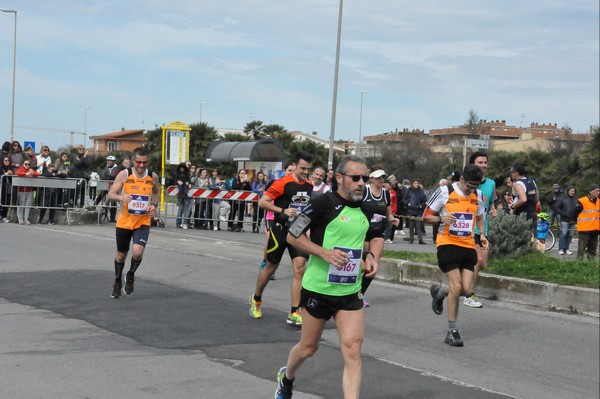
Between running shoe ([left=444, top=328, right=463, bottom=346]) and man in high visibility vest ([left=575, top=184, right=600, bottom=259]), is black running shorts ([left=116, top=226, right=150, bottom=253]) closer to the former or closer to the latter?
running shoe ([left=444, top=328, right=463, bottom=346])

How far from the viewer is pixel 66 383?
6.85 metres

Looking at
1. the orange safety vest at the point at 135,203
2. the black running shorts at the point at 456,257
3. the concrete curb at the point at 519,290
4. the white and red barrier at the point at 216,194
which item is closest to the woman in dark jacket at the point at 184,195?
the white and red barrier at the point at 216,194

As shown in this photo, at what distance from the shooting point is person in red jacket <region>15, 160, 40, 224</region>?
22.9 metres

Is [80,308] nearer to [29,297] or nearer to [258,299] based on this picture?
[29,297]

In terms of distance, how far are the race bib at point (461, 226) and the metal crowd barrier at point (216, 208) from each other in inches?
610

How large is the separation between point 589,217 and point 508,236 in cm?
684

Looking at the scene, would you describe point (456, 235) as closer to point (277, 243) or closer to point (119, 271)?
point (277, 243)

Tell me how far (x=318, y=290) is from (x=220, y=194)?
63.8ft

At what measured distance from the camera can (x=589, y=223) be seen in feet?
65.9

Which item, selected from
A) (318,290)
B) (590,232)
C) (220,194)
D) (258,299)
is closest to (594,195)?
(590,232)

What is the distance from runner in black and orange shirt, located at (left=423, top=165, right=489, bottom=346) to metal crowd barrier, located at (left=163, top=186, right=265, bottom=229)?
1526cm

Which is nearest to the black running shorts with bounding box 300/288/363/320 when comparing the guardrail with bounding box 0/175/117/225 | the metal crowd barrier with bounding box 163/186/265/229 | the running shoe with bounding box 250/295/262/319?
the running shoe with bounding box 250/295/262/319

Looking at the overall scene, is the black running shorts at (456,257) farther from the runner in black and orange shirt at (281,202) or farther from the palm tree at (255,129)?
the palm tree at (255,129)

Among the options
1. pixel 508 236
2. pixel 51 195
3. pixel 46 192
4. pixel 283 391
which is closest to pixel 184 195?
pixel 51 195
